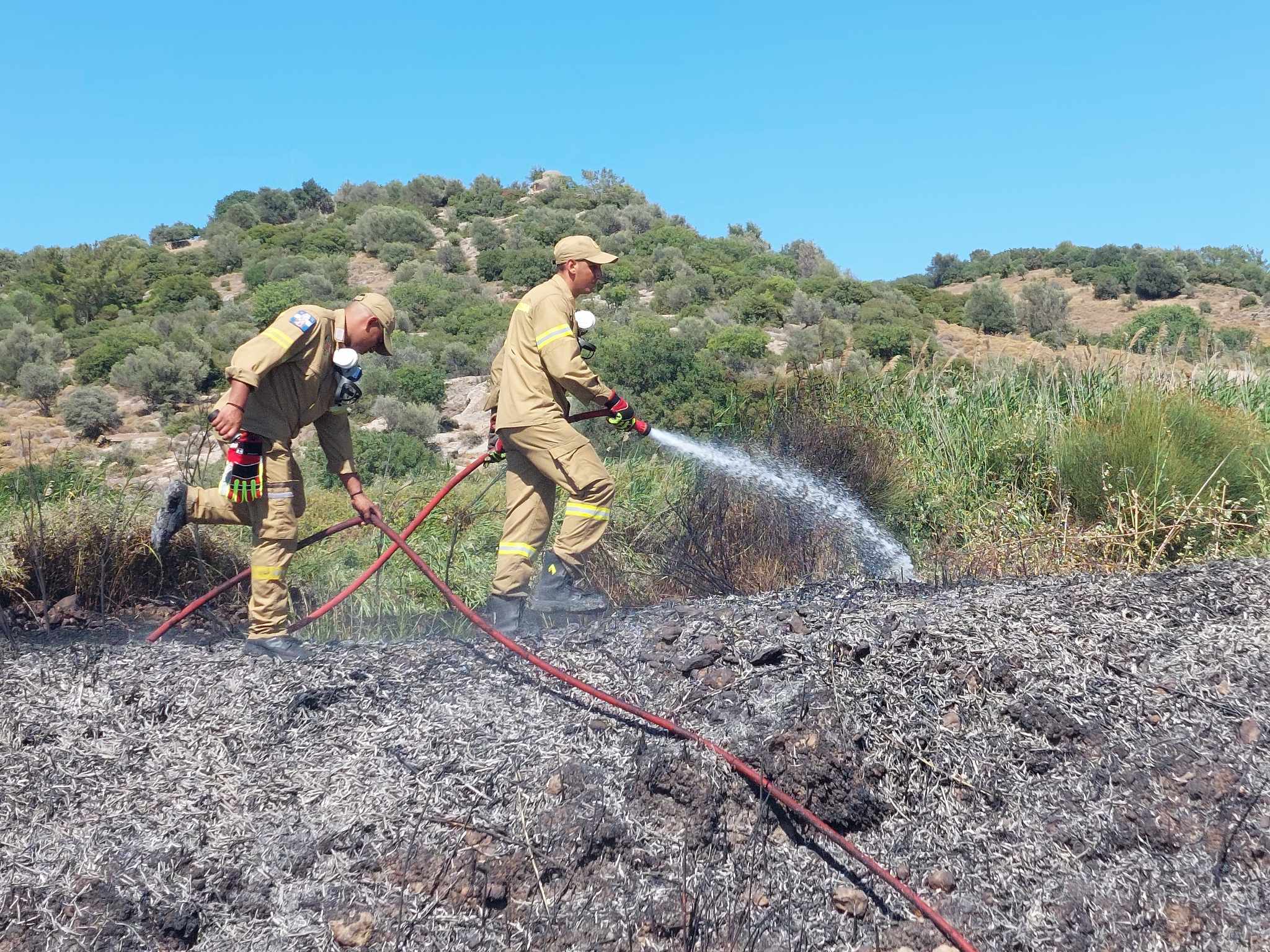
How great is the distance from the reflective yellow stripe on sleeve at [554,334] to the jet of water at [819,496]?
1046 millimetres

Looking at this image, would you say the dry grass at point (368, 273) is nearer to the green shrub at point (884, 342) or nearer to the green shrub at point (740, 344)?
the green shrub at point (740, 344)

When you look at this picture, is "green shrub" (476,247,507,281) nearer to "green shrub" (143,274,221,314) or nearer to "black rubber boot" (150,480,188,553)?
"green shrub" (143,274,221,314)

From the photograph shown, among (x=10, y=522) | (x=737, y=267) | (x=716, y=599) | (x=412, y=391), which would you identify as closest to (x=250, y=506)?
(x=716, y=599)

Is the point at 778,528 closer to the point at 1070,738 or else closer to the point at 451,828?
the point at 1070,738

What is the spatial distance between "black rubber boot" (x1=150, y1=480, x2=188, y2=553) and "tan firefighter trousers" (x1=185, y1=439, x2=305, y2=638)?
0.20 ft

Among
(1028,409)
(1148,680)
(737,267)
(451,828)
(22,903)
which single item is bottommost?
(22,903)

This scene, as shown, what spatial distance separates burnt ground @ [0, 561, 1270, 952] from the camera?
10.4 ft

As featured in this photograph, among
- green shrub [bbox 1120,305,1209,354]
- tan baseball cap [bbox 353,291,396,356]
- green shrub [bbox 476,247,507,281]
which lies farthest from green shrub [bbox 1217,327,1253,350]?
tan baseball cap [bbox 353,291,396,356]

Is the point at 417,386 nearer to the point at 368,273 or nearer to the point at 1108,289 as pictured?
the point at 368,273

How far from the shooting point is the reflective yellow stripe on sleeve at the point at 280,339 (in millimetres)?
4723

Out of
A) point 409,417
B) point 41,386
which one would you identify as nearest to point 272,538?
point 409,417

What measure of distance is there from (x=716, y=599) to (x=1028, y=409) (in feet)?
13.2

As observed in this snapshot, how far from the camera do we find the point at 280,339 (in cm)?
473

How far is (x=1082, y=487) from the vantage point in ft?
22.2
